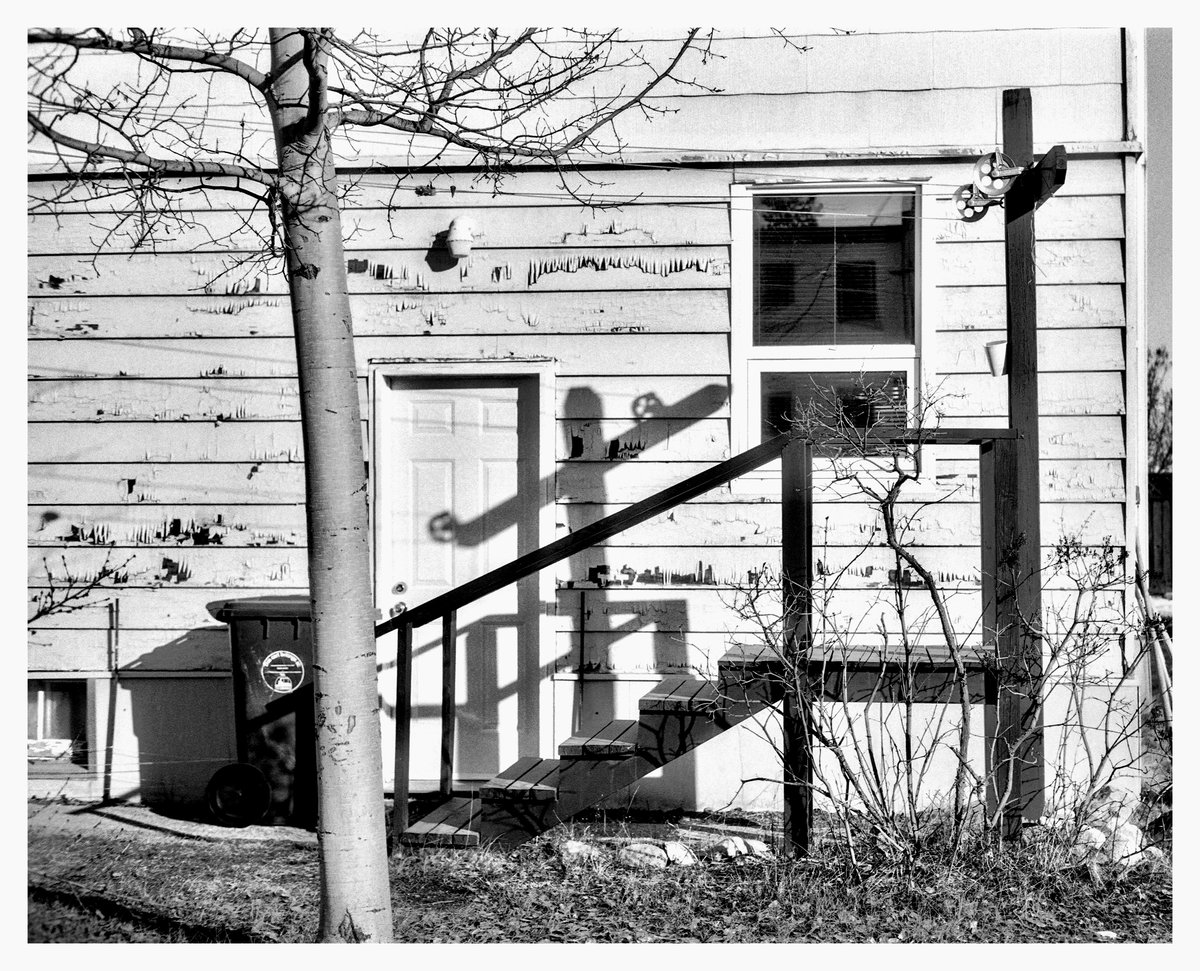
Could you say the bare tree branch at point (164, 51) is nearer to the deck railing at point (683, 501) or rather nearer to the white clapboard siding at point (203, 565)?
the deck railing at point (683, 501)

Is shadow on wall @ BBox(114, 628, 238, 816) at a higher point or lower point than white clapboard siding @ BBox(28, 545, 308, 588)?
Result: lower

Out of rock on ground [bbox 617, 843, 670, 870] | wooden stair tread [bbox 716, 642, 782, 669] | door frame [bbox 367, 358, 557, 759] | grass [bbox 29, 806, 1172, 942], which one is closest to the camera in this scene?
grass [bbox 29, 806, 1172, 942]

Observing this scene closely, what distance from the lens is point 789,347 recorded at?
478 cm

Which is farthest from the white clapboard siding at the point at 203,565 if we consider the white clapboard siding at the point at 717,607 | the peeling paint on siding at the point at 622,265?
the peeling paint on siding at the point at 622,265

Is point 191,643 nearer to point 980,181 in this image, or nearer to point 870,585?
point 870,585

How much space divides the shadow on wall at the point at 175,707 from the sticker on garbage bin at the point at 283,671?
0.48 m

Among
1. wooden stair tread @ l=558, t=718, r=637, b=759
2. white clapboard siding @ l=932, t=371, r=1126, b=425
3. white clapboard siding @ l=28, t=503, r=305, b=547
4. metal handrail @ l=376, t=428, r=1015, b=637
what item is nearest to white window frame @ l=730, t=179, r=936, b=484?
white clapboard siding @ l=932, t=371, r=1126, b=425

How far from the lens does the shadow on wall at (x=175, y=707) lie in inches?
191

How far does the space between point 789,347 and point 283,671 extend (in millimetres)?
2568

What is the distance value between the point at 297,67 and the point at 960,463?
313 centimetres

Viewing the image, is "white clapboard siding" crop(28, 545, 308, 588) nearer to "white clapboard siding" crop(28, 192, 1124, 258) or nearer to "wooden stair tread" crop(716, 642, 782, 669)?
"white clapboard siding" crop(28, 192, 1124, 258)

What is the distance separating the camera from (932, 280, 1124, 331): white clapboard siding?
4613mm

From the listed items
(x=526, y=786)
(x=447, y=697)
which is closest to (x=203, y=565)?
(x=447, y=697)

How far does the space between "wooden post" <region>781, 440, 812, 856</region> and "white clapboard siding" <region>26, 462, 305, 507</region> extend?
7.56ft
